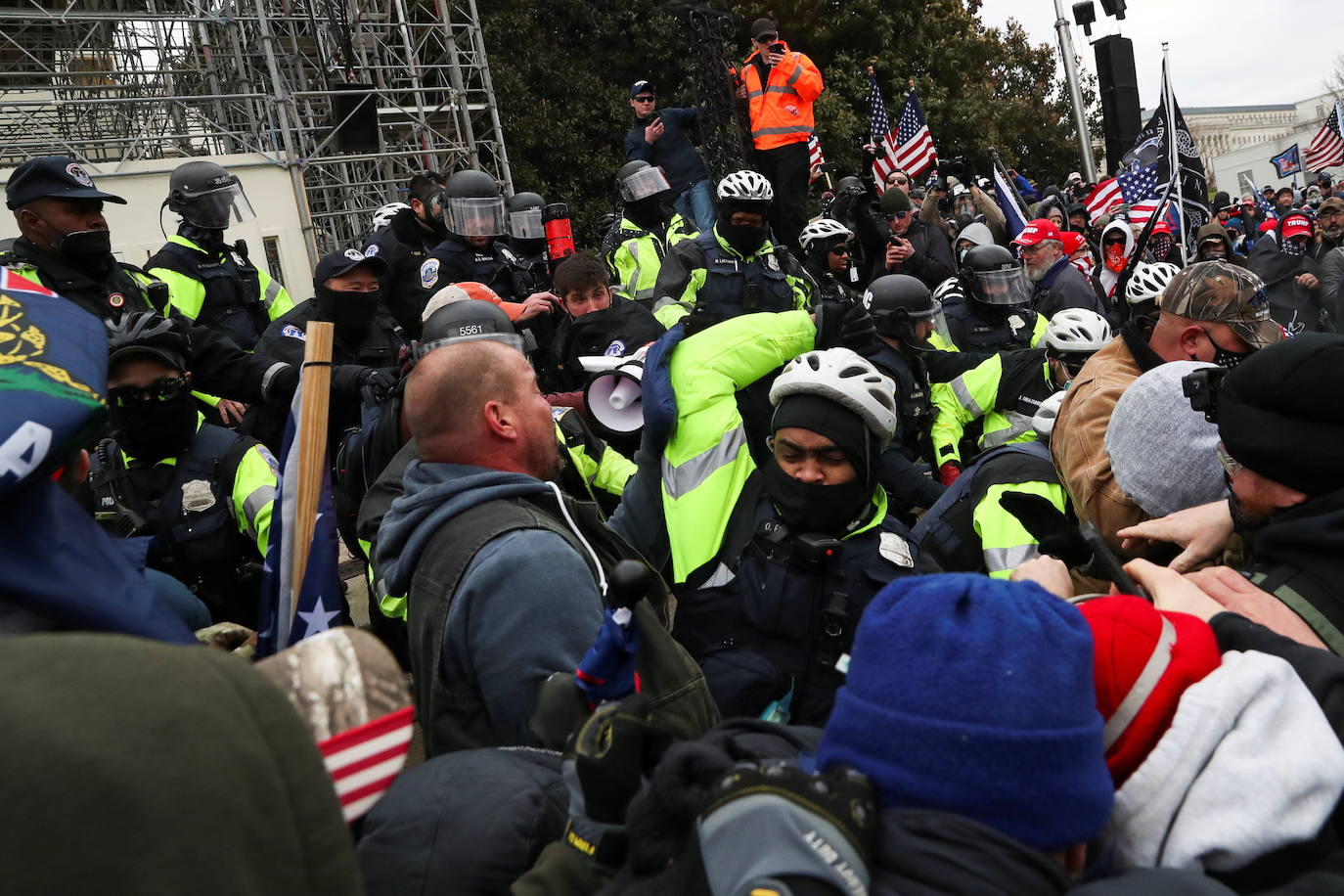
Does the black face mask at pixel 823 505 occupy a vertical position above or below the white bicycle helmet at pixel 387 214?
below

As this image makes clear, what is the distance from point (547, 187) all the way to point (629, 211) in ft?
39.3

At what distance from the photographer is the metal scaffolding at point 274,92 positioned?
51.1ft

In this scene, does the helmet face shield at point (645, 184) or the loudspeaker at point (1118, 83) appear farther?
the loudspeaker at point (1118, 83)

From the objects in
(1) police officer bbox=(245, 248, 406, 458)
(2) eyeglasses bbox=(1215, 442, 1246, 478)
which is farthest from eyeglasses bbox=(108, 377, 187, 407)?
(2) eyeglasses bbox=(1215, 442, 1246, 478)

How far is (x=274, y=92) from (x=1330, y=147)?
18.3 m

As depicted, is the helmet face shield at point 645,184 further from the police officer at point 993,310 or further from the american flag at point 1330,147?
the american flag at point 1330,147

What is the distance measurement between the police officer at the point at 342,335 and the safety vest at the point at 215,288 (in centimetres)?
74

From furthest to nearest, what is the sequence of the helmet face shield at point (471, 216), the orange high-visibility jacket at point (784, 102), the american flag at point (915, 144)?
the american flag at point (915, 144), the orange high-visibility jacket at point (784, 102), the helmet face shield at point (471, 216)

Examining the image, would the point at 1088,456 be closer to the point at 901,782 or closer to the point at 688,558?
the point at 688,558

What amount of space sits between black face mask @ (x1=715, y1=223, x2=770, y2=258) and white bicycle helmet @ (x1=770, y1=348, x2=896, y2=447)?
→ 3638 millimetres

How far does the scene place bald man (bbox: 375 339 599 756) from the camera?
2.37m

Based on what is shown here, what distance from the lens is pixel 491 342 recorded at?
292cm

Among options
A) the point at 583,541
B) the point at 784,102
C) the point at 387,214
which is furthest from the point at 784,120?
the point at 583,541

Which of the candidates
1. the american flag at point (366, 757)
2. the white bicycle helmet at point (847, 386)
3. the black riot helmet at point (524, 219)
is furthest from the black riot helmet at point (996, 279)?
the american flag at point (366, 757)
